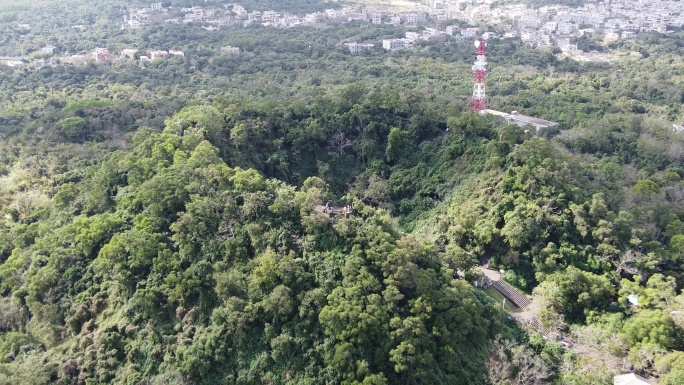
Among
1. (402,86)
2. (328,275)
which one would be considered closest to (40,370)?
(328,275)

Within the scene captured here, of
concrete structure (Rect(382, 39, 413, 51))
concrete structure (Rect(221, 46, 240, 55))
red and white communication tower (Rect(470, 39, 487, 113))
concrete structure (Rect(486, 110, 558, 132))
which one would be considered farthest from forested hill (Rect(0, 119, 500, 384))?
concrete structure (Rect(382, 39, 413, 51))

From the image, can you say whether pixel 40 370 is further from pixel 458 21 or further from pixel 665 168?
pixel 458 21

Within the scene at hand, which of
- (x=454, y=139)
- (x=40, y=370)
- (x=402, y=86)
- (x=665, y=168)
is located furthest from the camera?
(x=402, y=86)

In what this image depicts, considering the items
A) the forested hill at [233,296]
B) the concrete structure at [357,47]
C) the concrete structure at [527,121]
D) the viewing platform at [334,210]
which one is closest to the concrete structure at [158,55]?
the concrete structure at [357,47]

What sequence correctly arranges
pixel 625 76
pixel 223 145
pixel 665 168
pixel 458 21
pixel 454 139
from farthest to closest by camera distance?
1. pixel 458 21
2. pixel 625 76
3. pixel 665 168
4. pixel 454 139
5. pixel 223 145

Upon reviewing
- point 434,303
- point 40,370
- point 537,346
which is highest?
point 434,303

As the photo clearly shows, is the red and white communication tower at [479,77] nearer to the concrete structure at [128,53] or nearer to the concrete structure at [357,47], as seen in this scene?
the concrete structure at [357,47]

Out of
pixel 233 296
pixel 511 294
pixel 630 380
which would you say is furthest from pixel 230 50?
pixel 630 380
